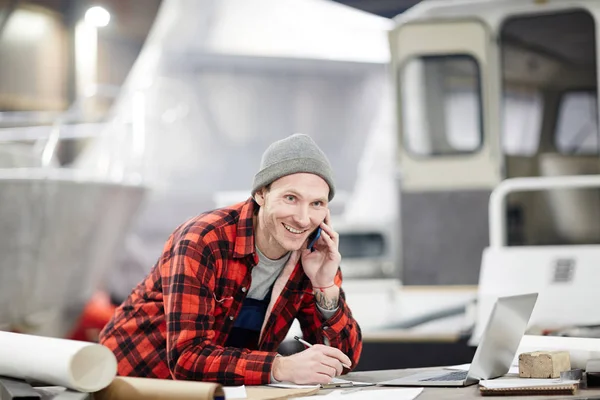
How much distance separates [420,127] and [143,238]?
5.28 m

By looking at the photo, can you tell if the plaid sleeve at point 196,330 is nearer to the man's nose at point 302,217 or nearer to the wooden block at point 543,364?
the man's nose at point 302,217

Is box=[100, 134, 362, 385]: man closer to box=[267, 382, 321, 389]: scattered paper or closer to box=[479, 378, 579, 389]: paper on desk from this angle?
box=[267, 382, 321, 389]: scattered paper

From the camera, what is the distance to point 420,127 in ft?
17.5

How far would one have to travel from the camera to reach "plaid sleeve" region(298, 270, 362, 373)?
2070mm

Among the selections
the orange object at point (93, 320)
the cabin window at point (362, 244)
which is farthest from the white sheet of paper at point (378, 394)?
the cabin window at point (362, 244)

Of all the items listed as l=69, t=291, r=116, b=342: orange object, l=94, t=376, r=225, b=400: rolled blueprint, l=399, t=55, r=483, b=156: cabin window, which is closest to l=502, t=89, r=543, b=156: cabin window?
l=399, t=55, r=483, b=156: cabin window

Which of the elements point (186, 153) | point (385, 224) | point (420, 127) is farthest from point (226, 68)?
point (420, 127)

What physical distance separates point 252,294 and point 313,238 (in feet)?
0.61

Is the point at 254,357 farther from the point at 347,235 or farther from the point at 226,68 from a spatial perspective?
the point at 226,68

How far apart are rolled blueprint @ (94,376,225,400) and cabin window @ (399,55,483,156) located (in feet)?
12.9

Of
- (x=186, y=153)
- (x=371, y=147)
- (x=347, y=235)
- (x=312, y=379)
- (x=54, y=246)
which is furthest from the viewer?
(x=186, y=153)

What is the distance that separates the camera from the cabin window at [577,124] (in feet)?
18.3

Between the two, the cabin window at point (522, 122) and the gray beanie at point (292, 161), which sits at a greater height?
the cabin window at point (522, 122)

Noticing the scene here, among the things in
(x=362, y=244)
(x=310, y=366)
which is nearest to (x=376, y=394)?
(x=310, y=366)
